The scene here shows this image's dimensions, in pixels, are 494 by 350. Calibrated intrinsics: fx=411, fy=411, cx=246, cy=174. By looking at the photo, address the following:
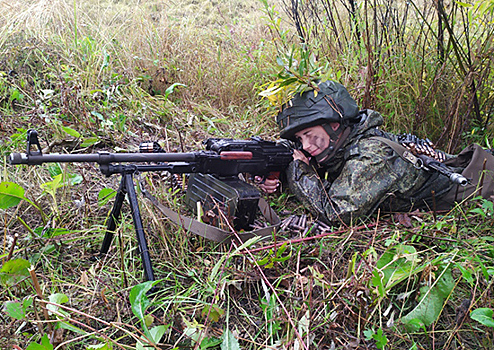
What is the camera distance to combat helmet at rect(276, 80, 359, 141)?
3334 millimetres

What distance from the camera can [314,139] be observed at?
3.50 metres

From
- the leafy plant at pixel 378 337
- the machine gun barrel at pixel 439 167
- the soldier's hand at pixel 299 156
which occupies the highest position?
the soldier's hand at pixel 299 156

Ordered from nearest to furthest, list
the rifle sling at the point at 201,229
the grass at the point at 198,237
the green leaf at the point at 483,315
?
the green leaf at the point at 483,315 → the grass at the point at 198,237 → the rifle sling at the point at 201,229

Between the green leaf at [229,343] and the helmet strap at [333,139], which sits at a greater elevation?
the helmet strap at [333,139]

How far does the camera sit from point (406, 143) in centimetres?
339

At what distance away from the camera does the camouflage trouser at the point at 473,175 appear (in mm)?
3297

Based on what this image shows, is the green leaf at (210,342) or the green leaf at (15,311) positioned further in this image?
the green leaf at (210,342)

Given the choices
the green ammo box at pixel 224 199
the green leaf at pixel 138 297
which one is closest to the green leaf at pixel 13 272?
the green leaf at pixel 138 297

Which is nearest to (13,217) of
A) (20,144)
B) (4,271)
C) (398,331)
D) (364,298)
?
(4,271)

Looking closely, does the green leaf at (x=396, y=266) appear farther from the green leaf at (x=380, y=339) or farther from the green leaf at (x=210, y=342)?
the green leaf at (x=210, y=342)

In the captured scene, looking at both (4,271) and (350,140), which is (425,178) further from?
(4,271)

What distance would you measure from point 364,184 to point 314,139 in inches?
22.5

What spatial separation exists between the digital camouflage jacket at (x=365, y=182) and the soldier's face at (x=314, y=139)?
149 mm

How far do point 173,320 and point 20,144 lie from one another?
8.31ft
